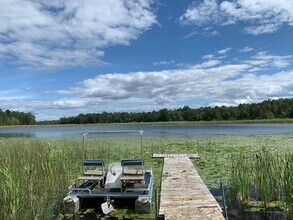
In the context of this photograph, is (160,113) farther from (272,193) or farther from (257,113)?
(272,193)

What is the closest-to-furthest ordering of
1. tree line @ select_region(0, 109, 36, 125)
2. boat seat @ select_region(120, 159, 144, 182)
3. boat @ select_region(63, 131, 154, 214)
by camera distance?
boat @ select_region(63, 131, 154, 214), boat seat @ select_region(120, 159, 144, 182), tree line @ select_region(0, 109, 36, 125)

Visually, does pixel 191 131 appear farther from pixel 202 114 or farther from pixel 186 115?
pixel 186 115

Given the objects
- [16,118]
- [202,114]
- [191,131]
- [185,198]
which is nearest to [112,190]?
[185,198]

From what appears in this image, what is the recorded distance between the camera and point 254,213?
7.83 meters

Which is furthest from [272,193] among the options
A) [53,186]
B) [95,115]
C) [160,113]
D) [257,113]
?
[95,115]

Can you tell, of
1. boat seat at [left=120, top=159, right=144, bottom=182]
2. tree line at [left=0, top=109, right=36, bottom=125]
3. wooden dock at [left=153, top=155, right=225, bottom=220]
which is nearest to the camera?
wooden dock at [left=153, top=155, right=225, bottom=220]

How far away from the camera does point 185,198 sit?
758 cm

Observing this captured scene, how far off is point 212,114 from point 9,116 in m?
69.5

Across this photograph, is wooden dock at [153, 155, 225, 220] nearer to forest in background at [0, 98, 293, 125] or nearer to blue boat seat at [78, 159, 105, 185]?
blue boat seat at [78, 159, 105, 185]

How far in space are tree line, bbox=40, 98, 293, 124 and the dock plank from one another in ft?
282

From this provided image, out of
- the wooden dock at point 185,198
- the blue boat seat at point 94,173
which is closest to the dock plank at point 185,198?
the wooden dock at point 185,198

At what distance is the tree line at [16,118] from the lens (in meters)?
107

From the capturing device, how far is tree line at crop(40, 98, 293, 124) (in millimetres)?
92625

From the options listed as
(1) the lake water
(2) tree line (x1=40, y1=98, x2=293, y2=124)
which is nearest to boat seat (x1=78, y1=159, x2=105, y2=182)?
(1) the lake water
